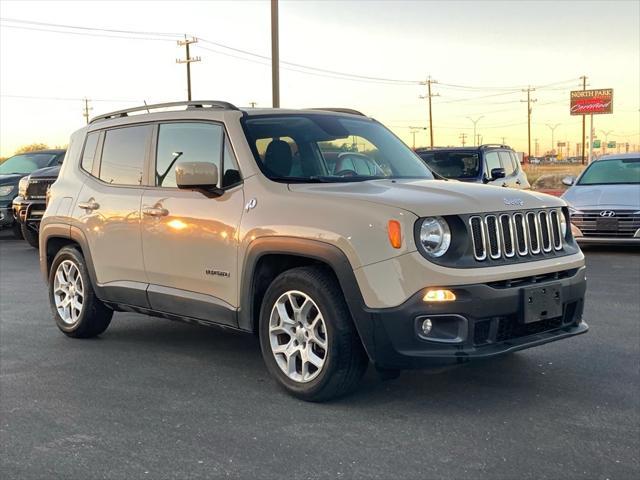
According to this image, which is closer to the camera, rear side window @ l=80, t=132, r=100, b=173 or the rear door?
the rear door

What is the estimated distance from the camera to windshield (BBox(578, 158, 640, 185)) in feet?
40.6

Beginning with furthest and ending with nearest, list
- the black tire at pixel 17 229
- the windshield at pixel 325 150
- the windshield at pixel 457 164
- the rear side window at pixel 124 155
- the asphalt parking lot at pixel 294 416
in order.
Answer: the black tire at pixel 17 229 → the windshield at pixel 457 164 → the rear side window at pixel 124 155 → the windshield at pixel 325 150 → the asphalt parking lot at pixel 294 416

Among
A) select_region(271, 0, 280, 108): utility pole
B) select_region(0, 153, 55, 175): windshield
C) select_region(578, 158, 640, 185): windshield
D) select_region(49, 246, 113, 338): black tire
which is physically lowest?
select_region(49, 246, 113, 338): black tire

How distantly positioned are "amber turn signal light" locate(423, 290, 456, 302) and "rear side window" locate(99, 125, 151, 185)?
2737 mm

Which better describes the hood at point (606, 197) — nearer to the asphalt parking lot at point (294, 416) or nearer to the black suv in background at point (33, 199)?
the asphalt parking lot at point (294, 416)

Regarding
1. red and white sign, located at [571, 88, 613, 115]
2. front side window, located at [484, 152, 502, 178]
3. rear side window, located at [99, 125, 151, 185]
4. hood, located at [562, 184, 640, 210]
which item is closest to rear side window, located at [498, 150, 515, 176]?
front side window, located at [484, 152, 502, 178]

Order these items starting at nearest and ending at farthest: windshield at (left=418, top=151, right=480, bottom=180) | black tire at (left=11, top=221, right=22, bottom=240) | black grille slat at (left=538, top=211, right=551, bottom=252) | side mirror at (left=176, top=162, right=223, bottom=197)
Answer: black grille slat at (left=538, top=211, right=551, bottom=252) → side mirror at (left=176, top=162, right=223, bottom=197) → windshield at (left=418, top=151, right=480, bottom=180) → black tire at (left=11, top=221, right=22, bottom=240)

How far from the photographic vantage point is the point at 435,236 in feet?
13.6

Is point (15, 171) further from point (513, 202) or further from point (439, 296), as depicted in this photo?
point (439, 296)

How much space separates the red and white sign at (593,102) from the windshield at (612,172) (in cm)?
4999

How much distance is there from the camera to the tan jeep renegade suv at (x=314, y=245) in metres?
4.09

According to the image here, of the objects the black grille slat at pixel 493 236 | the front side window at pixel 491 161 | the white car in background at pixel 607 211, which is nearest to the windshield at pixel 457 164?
the front side window at pixel 491 161

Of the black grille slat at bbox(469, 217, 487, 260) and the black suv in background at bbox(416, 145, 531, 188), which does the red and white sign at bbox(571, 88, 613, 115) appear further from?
the black grille slat at bbox(469, 217, 487, 260)

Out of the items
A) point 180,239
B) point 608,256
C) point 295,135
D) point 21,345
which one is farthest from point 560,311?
point 608,256
